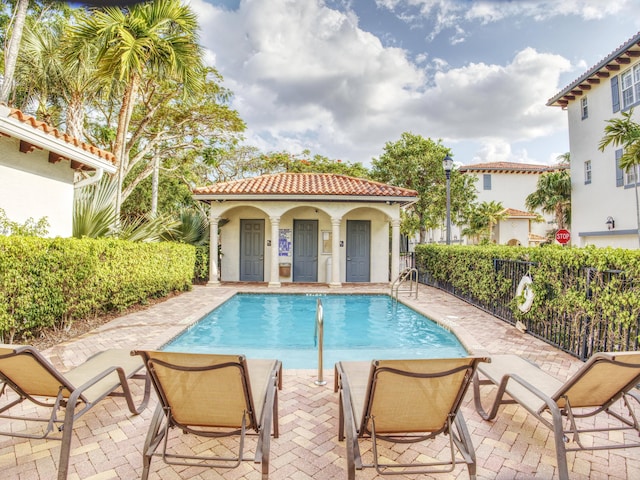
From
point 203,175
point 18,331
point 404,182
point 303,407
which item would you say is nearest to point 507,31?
point 303,407

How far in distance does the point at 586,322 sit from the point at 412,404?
4.24 m

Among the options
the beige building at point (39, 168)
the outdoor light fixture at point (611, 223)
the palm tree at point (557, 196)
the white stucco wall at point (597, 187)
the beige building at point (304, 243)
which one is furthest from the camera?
the palm tree at point (557, 196)

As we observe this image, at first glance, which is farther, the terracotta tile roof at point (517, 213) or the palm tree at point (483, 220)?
the terracotta tile roof at point (517, 213)

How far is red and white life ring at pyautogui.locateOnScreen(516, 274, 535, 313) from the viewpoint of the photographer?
6.43 m

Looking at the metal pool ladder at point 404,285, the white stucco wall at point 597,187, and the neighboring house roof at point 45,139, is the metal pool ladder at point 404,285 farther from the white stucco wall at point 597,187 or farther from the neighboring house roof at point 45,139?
the white stucco wall at point 597,187

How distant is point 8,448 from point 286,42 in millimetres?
13207

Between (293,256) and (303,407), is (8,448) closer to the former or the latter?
(303,407)

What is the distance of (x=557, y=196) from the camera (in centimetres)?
2209

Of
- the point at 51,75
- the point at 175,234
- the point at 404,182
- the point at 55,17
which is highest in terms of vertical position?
the point at 55,17

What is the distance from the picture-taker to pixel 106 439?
9.74 feet

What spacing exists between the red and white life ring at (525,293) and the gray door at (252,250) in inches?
413

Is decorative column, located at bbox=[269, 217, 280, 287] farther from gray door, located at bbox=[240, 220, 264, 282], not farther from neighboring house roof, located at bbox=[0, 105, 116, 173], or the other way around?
neighboring house roof, located at bbox=[0, 105, 116, 173]

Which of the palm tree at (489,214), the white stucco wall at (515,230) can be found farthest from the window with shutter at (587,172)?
the white stucco wall at (515,230)

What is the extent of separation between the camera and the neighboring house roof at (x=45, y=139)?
5461mm
